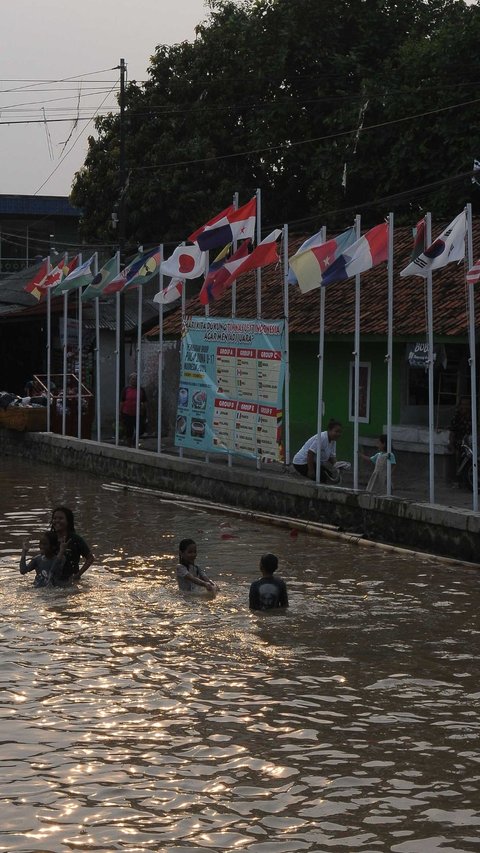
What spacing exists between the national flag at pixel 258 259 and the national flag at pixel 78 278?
22.5 ft

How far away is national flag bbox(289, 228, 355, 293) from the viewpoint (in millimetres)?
19719

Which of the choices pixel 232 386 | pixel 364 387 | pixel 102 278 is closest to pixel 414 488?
pixel 232 386

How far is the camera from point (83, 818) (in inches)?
325

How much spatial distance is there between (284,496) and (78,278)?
372 inches

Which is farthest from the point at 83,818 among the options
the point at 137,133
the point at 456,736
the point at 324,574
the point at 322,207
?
the point at 137,133

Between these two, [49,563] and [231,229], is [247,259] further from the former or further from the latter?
[49,563]

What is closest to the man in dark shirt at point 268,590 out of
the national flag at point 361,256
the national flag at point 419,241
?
the national flag at point 419,241

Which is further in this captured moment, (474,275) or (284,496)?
(284,496)

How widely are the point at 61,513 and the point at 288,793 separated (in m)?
7.09

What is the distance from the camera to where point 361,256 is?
1920cm

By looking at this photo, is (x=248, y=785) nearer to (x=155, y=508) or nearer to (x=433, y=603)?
(x=433, y=603)

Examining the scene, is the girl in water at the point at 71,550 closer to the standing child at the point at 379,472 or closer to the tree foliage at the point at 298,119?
the standing child at the point at 379,472

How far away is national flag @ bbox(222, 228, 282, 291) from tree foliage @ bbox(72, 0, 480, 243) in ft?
47.6

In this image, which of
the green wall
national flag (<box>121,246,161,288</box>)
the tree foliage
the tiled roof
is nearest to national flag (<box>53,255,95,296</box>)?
national flag (<box>121,246,161,288</box>)
